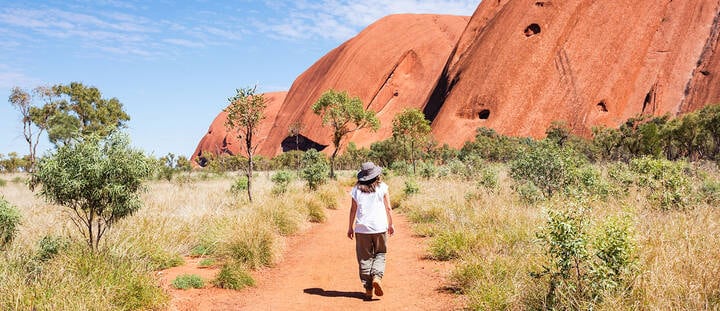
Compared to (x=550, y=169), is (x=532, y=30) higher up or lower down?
higher up

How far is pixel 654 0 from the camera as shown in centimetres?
5597

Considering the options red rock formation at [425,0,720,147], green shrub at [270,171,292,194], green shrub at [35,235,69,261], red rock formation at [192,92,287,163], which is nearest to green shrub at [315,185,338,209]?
green shrub at [270,171,292,194]

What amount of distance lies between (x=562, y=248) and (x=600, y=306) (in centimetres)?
61

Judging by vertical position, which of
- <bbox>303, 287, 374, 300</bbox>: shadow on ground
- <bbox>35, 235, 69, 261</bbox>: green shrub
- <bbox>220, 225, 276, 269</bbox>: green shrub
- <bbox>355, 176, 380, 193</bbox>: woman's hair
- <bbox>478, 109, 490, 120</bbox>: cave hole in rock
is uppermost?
<bbox>478, 109, 490, 120</bbox>: cave hole in rock

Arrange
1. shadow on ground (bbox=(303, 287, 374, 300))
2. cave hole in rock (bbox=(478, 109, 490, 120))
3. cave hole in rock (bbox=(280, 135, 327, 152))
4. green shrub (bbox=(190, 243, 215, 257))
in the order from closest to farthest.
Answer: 1. shadow on ground (bbox=(303, 287, 374, 300))
2. green shrub (bbox=(190, 243, 215, 257))
3. cave hole in rock (bbox=(478, 109, 490, 120))
4. cave hole in rock (bbox=(280, 135, 327, 152))

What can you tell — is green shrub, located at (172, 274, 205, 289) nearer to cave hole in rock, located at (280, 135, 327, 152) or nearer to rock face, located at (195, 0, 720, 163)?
rock face, located at (195, 0, 720, 163)

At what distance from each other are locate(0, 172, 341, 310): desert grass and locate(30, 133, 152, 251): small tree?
425 millimetres

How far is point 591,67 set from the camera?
54.3 metres

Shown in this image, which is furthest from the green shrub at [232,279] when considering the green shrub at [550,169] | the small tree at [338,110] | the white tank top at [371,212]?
the small tree at [338,110]

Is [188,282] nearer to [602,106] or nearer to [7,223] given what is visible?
[7,223]

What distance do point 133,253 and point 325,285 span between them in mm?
2902

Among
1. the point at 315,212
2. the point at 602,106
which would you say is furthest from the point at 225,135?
the point at 315,212

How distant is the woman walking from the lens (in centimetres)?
585

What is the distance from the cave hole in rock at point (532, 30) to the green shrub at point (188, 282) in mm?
59956
